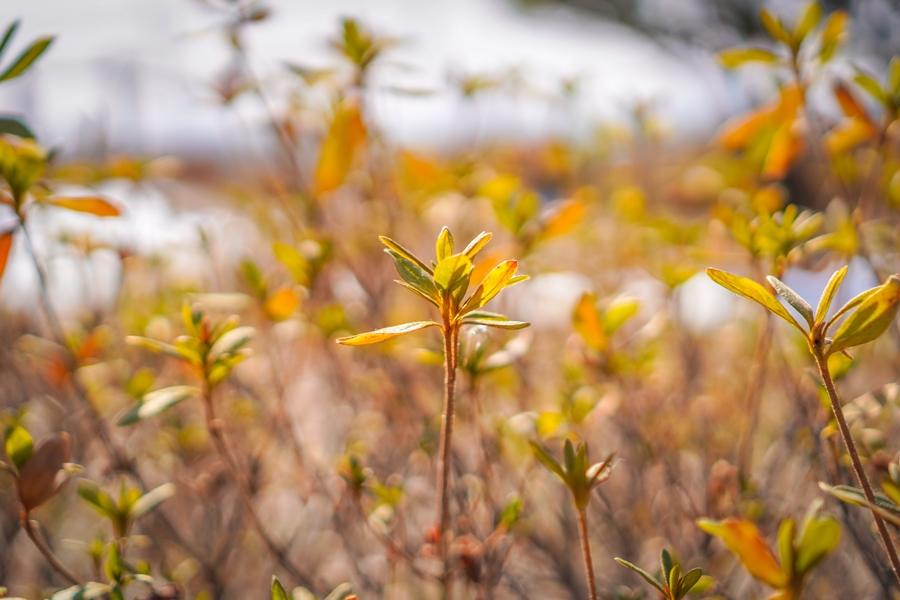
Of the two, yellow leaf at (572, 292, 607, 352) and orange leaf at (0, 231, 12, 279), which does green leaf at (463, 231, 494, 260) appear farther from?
orange leaf at (0, 231, 12, 279)

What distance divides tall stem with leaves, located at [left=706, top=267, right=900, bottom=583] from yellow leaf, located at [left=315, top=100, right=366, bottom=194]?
57cm

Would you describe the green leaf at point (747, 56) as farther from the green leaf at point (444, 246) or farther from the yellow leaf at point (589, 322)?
the green leaf at point (444, 246)

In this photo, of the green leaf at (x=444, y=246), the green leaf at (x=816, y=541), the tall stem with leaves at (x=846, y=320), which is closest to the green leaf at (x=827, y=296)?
the tall stem with leaves at (x=846, y=320)

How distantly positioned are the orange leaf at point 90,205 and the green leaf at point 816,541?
0.63 metres

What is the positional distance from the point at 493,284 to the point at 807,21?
521mm

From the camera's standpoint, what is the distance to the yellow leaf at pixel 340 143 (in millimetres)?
802

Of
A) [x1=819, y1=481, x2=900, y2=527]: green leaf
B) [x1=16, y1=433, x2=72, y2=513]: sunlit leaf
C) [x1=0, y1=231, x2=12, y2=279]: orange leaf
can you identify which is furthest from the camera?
[x1=0, y1=231, x2=12, y2=279]: orange leaf

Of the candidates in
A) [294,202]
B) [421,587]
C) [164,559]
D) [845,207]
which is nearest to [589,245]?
[845,207]

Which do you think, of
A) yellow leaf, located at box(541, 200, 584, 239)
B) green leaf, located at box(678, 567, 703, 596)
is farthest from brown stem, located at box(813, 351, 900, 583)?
yellow leaf, located at box(541, 200, 584, 239)

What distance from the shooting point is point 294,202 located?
1127mm

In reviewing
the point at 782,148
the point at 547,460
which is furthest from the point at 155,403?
the point at 782,148

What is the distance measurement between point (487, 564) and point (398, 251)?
1.22 feet

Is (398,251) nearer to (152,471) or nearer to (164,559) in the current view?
(164,559)

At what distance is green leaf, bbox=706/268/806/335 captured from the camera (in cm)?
37
